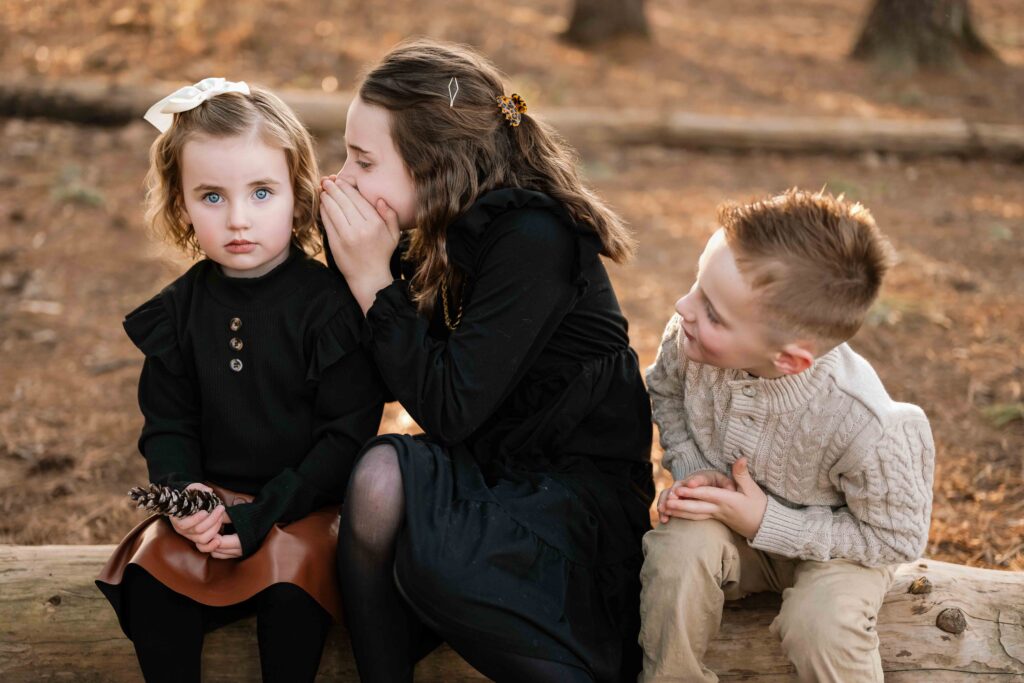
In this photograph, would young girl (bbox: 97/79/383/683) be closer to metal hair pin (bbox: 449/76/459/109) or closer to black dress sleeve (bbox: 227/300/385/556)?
black dress sleeve (bbox: 227/300/385/556)

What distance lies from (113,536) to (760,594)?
6.59 feet

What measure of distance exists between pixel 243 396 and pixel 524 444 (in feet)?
2.25

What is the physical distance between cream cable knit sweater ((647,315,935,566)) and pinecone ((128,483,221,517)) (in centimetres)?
114

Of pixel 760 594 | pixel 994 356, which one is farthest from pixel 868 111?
pixel 760 594

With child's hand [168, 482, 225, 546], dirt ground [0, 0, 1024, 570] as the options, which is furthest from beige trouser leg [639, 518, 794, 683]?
dirt ground [0, 0, 1024, 570]

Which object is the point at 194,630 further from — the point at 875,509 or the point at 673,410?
the point at 875,509

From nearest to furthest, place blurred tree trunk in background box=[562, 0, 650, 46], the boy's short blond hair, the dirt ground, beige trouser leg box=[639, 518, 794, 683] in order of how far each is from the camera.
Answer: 1. the boy's short blond hair
2. beige trouser leg box=[639, 518, 794, 683]
3. the dirt ground
4. blurred tree trunk in background box=[562, 0, 650, 46]

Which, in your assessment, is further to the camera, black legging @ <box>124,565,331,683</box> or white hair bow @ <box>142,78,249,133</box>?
white hair bow @ <box>142,78,249,133</box>

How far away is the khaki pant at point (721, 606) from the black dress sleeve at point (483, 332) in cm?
52

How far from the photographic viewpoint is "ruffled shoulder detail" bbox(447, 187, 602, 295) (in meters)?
2.33

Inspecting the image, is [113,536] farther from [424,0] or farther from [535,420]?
[424,0]

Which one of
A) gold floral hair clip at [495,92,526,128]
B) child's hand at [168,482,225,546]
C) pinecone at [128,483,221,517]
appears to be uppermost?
gold floral hair clip at [495,92,526,128]

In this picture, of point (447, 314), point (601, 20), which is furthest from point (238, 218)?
point (601, 20)

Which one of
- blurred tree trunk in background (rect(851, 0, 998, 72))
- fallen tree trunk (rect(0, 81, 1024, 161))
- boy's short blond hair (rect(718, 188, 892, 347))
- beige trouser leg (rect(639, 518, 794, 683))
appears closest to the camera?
boy's short blond hair (rect(718, 188, 892, 347))
